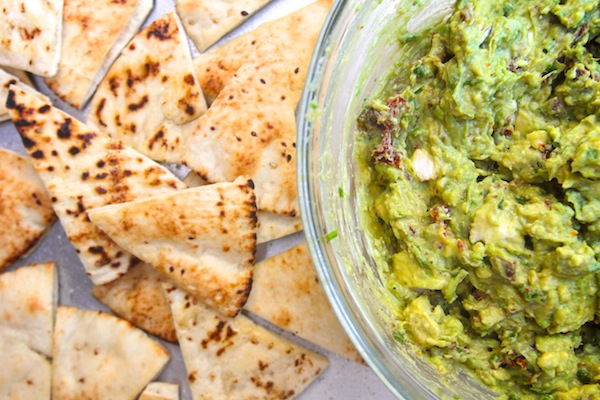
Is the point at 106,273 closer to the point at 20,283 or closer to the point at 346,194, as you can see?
the point at 20,283

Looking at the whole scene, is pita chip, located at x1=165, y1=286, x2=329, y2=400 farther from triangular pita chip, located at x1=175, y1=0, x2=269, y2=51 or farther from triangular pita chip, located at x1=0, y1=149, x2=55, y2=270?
triangular pita chip, located at x1=175, y1=0, x2=269, y2=51

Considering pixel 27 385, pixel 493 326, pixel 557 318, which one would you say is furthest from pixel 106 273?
pixel 557 318

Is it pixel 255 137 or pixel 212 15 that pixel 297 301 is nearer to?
pixel 255 137

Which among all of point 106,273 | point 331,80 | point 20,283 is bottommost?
point 20,283

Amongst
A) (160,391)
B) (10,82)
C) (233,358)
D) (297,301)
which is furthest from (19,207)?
(297,301)

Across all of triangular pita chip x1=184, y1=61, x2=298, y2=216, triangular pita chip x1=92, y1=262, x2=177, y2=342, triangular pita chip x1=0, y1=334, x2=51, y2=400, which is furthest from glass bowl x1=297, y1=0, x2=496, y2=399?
triangular pita chip x1=0, y1=334, x2=51, y2=400
